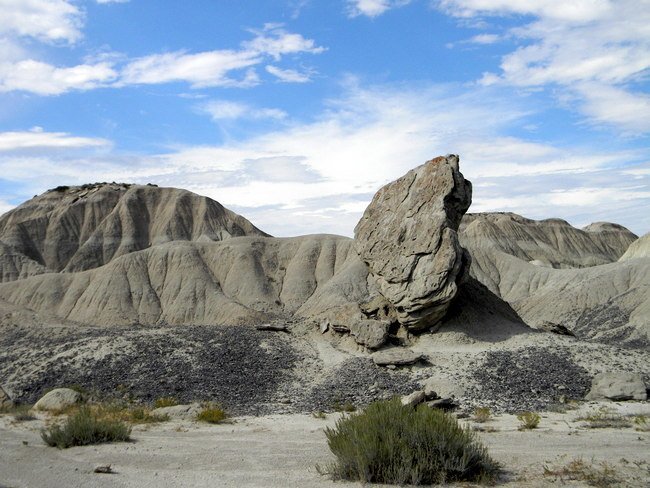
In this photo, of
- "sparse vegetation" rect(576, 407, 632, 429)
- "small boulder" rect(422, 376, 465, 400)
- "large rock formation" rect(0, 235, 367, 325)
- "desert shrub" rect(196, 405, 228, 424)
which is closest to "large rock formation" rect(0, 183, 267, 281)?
"large rock formation" rect(0, 235, 367, 325)

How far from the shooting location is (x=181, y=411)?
795 inches

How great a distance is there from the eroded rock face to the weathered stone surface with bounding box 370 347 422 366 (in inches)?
110

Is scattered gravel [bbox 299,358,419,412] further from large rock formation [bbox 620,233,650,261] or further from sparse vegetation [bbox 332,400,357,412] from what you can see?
large rock formation [bbox 620,233,650,261]

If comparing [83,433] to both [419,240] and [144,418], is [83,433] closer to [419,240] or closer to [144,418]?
[144,418]

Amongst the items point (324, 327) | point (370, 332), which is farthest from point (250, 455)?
point (324, 327)

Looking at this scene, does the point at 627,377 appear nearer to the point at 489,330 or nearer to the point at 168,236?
the point at 489,330

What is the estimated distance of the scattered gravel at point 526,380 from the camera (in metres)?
20.6

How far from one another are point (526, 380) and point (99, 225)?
293ft

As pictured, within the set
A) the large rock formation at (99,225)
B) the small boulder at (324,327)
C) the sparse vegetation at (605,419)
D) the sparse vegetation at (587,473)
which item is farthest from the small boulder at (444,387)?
the large rock formation at (99,225)

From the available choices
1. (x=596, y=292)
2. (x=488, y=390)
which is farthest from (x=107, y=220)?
(x=488, y=390)

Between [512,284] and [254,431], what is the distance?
239ft

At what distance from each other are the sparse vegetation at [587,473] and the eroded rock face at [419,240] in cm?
1533

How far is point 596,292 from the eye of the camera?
65.5 m

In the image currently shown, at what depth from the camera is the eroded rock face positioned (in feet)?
90.4
